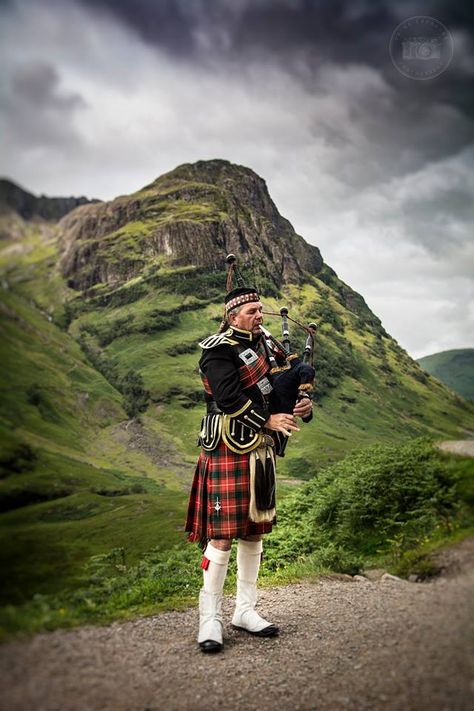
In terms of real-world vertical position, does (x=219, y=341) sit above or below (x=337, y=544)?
above

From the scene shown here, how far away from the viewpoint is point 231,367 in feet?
15.3

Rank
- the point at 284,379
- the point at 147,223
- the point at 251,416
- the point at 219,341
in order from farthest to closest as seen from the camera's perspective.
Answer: the point at 147,223, the point at 284,379, the point at 219,341, the point at 251,416

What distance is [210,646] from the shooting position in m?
4.17

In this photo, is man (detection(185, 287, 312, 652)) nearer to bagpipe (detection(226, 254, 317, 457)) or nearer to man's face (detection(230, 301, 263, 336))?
man's face (detection(230, 301, 263, 336))

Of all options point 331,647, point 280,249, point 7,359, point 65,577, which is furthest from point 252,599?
point 280,249

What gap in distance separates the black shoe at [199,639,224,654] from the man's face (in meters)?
2.91

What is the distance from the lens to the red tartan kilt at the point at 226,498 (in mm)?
4617

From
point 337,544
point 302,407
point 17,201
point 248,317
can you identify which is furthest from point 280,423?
point 337,544

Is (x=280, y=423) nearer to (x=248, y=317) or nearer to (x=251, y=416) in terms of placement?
(x=251, y=416)

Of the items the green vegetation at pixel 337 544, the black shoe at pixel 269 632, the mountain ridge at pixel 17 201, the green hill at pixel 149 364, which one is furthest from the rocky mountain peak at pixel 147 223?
the mountain ridge at pixel 17 201

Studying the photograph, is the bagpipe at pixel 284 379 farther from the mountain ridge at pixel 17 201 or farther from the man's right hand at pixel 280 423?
the mountain ridge at pixel 17 201

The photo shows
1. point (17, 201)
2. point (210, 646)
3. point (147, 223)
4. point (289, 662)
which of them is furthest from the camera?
point (147, 223)

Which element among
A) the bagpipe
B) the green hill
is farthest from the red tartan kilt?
the green hill

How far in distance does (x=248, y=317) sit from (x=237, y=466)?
59.7 inches
